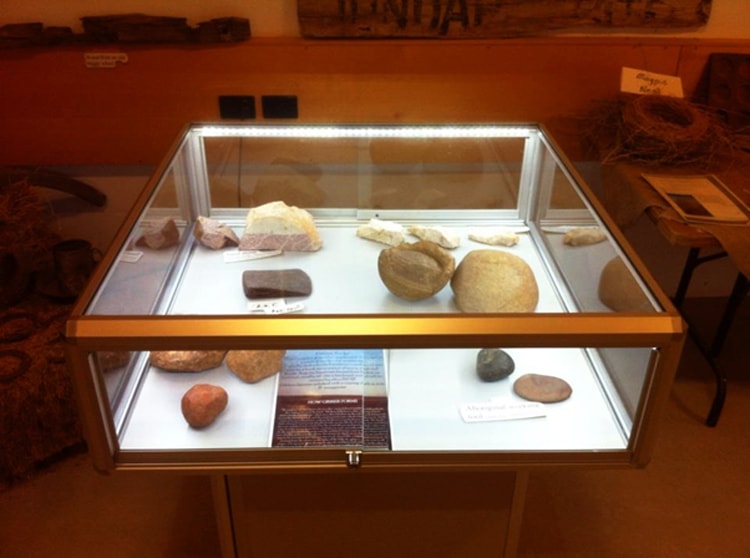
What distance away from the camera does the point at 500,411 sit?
129 cm

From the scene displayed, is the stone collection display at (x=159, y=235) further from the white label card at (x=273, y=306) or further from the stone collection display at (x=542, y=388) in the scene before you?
the stone collection display at (x=542, y=388)

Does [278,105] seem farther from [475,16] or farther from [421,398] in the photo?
[421,398]

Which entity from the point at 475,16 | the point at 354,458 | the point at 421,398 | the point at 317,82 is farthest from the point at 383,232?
the point at 475,16

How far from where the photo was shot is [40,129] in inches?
91.6

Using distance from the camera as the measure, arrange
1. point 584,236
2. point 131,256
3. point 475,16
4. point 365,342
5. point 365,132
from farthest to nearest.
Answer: point 475,16 → point 365,132 → point 584,236 → point 131,256 → point 365,342

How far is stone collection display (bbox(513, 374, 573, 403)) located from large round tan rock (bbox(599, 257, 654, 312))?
0.18 m

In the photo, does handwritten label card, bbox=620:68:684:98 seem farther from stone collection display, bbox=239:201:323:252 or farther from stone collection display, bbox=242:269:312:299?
stone collection display, bbox=242:269:312:299

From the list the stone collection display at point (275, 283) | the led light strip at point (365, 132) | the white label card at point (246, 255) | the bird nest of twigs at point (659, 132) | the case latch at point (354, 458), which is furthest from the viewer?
the bird nest of twigs at point (659, 132)

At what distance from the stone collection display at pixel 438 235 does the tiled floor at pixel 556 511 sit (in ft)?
2.81

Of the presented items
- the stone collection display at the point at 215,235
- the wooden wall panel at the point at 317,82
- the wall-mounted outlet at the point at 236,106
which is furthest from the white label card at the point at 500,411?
the wall-mounted outlet at the point at 236,106

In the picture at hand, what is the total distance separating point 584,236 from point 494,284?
26 cm

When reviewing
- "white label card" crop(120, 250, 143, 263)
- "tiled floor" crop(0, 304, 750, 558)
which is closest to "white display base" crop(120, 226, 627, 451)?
"white label card" crop(120, 250, 143, 263)

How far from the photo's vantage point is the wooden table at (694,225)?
1.85m

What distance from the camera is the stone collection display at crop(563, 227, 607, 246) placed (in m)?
1.41
